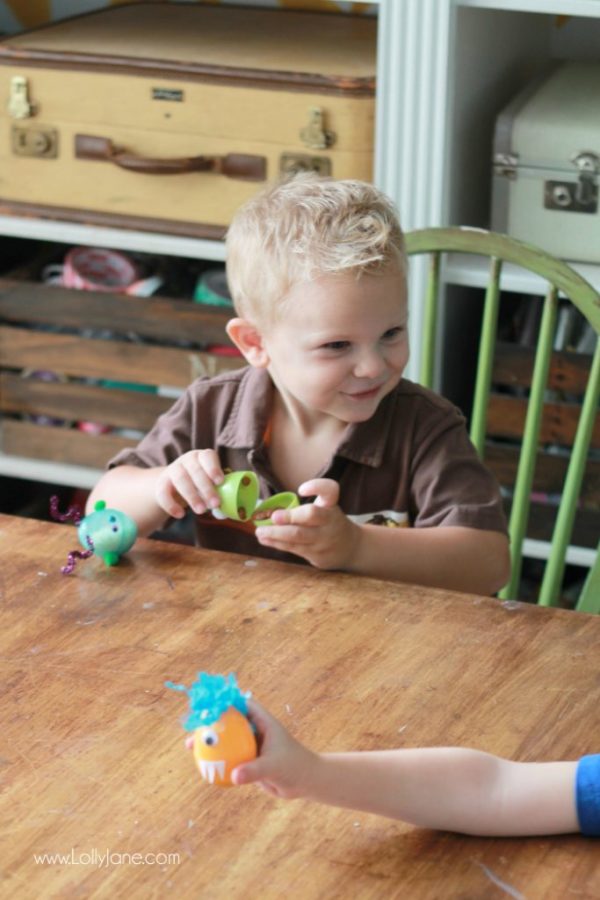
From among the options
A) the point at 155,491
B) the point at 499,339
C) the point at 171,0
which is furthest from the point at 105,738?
the point at 171,0

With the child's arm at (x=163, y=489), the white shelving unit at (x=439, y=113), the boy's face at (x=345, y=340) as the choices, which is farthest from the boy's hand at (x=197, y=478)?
the white shelving unit at (x=439, y=113)

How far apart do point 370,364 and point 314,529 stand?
18 cm

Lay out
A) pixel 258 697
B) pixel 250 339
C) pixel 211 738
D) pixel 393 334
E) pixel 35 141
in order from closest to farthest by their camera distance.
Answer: pixel 211 738 < pixel 258 697 < pixel 393 334 < pixel 250 339 < pixel 35 141

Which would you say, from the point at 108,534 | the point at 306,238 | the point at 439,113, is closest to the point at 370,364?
the point at 306,238

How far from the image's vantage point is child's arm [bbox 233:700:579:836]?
2.73ft

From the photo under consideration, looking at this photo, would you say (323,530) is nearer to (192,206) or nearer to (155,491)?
(155,491)

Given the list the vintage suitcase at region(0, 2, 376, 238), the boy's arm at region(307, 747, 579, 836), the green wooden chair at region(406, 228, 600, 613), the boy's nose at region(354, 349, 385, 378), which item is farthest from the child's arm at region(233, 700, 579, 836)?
the vintage suitcase at region(0, 2, 376, 238)

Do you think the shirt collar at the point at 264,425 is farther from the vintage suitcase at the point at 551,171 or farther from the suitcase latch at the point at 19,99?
the suitcase latch at the point at 19,99

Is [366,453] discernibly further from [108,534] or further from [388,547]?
[108,534]

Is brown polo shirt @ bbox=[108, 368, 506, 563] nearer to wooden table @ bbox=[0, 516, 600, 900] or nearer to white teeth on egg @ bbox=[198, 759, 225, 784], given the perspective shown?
wooden table @ bbox=[0, 516, 600, 900]

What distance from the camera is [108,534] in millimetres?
1197

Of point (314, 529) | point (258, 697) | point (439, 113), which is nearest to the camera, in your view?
point (258, 697)

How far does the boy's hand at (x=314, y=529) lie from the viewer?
118cm

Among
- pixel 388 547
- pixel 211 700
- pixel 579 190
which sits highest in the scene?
pixel 579 190
